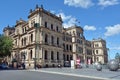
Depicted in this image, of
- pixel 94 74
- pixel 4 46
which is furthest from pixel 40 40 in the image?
pixel 94 74

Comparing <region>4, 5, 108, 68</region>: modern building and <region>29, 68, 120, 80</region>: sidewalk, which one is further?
<region>4, 5, 108, 68</region>: modern building

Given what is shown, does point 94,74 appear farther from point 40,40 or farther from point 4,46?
point 4,46

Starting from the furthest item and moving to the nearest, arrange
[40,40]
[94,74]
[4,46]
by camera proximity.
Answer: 1. [40,40]
2. [4,46]
3. [94,74]

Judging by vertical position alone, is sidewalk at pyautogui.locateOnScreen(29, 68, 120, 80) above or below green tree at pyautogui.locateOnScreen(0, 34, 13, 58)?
below

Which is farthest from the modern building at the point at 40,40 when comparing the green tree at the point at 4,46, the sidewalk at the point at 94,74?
the sidewalk at the point at 94,74

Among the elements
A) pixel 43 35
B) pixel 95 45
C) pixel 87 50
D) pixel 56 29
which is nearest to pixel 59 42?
pixel 56 29

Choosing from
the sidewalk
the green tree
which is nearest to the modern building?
the green tree

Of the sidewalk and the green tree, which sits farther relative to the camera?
the green tree

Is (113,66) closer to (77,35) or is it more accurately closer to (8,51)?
(8,51)

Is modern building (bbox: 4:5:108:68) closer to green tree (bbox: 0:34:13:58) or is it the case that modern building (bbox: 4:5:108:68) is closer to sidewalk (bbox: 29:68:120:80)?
green tree (bbox: 0:34:13:58)

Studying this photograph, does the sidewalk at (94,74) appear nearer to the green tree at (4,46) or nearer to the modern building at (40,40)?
the modern building at (40,40)

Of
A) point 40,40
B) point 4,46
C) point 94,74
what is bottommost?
point 94,74

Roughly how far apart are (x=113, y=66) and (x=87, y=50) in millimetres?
68882

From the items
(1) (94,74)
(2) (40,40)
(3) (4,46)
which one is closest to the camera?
(1) (94,74)
